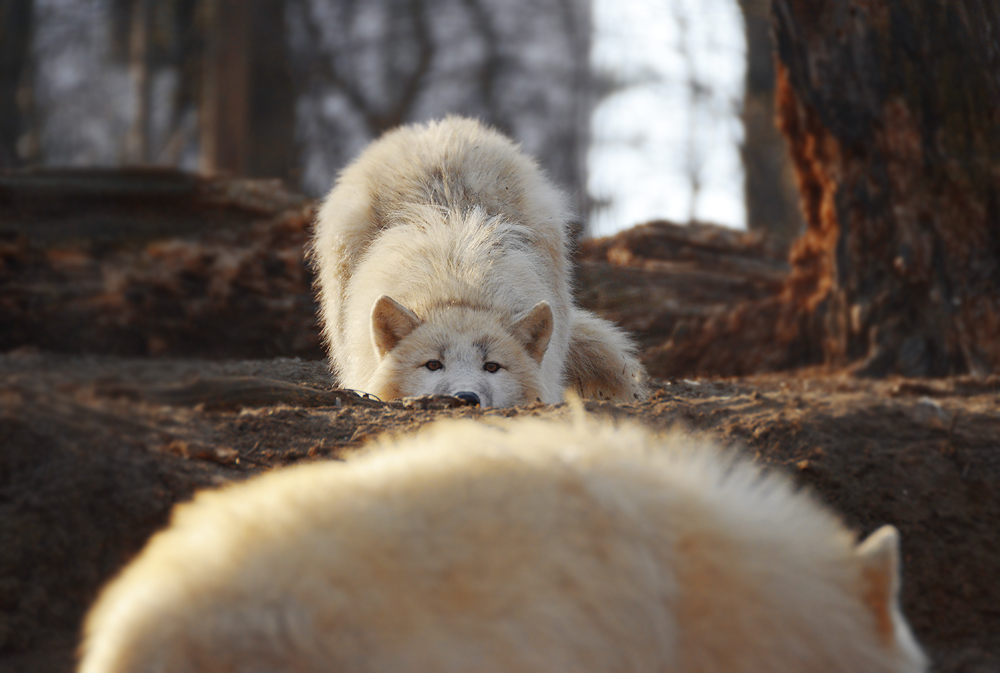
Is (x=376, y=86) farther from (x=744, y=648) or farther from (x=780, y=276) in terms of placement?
(x=744, y=648)

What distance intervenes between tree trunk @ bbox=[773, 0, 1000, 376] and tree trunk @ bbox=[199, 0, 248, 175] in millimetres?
5812

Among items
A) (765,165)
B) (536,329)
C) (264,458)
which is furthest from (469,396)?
(765,165)

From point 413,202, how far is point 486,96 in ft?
28.0

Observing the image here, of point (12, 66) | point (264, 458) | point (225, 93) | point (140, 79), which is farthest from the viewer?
point (225, 93)

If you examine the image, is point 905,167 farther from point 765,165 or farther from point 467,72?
point 765,165

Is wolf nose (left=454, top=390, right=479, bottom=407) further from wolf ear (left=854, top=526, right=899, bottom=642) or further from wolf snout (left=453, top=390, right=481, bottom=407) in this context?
wolf ear (left=854, top=526, right=899, bottom=642)

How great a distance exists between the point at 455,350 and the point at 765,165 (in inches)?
528

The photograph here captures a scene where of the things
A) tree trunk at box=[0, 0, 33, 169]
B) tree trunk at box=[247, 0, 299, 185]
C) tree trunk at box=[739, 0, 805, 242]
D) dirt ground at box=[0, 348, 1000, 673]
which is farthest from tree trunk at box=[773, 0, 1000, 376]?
tree trunk at box=[739, 0, 805, 242]

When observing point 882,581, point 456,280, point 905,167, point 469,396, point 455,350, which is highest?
point 905,167

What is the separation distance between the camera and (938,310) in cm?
689

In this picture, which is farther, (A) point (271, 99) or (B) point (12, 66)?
(A) point (271, 99)

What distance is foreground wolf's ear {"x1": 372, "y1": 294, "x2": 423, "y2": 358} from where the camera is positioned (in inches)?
224

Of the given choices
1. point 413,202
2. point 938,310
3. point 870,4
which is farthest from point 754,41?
point 413,202

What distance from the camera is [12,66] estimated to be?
8.34 meters
